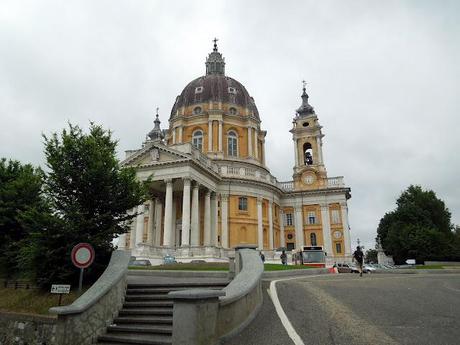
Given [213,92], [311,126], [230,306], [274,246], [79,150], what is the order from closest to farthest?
[230,306]
[79,150]
[274,246]
[213,92]
[311,126]

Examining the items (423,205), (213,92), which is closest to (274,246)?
(213,92)

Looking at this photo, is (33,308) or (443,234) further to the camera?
(443,234)

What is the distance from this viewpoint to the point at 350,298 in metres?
10.0

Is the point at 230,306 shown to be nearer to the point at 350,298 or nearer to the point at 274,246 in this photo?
the point at 350,298

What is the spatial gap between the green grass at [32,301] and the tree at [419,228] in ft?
164

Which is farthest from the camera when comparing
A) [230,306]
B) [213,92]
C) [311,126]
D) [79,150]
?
[311,126]

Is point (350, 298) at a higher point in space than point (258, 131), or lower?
lower

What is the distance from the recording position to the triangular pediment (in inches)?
1422

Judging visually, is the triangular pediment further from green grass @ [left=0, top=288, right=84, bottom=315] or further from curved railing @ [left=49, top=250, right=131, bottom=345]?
curved railing @ [left=49, top=250, right=131, bottom=345]

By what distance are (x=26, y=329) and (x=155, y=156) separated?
90.8 ft

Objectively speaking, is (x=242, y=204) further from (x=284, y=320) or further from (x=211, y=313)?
(x=211, y=313)

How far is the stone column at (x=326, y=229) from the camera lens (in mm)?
48159

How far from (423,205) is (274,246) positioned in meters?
27.2

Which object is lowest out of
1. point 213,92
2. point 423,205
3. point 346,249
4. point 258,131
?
point 346,249
